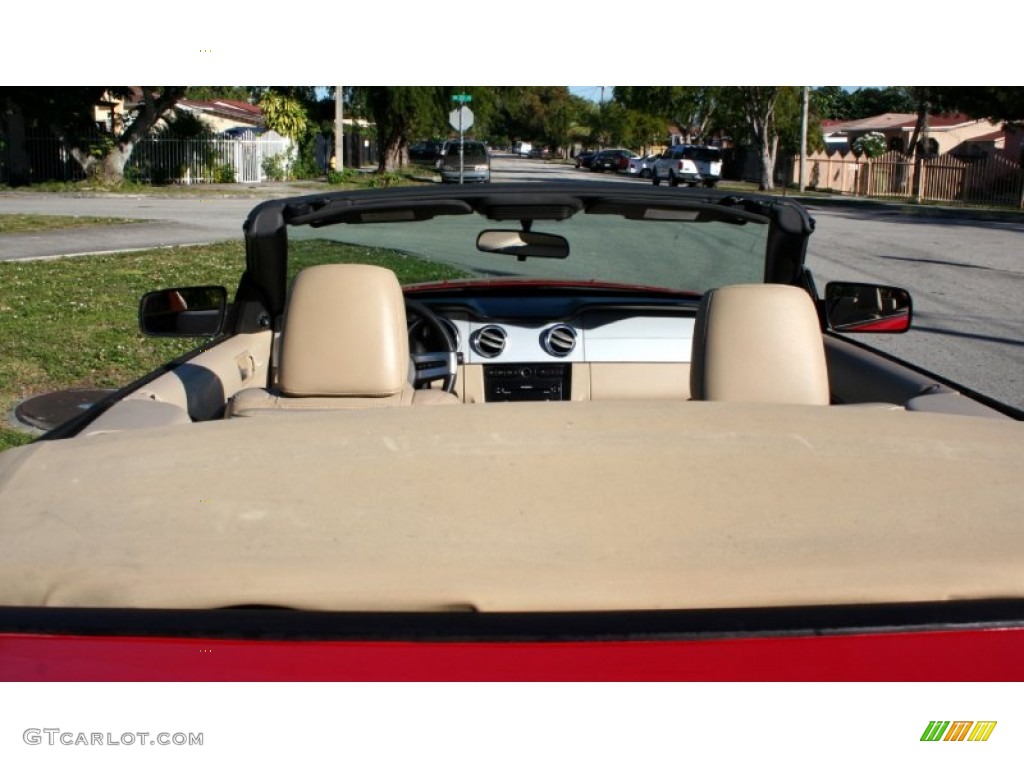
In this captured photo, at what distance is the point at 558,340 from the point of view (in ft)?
17.0

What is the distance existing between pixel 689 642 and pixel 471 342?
3.77m

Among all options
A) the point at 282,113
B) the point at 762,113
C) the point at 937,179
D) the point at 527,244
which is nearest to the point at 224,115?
the point at 282,113

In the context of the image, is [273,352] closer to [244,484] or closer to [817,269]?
[244,484]

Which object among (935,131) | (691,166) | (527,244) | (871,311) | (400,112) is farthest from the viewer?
(935,131)

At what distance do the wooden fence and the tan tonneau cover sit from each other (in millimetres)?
41682

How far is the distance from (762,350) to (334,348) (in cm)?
115

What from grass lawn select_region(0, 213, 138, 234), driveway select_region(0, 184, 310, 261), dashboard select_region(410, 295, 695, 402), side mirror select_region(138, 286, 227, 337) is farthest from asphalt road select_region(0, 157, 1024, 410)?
side mirror select_region(138, 286, 227, 337)

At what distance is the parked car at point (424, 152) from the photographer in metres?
62.5

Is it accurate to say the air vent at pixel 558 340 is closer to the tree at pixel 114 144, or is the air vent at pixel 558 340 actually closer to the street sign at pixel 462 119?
the street sign at pixel 462 119

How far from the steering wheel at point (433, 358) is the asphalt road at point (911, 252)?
2.67 ft

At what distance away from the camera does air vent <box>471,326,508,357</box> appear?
5.16 metres

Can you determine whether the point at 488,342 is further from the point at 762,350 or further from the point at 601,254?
the point at 601,254

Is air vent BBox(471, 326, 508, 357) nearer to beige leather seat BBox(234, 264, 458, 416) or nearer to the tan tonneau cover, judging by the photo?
beige leather seat BBox(234, 264, 458, 416)
